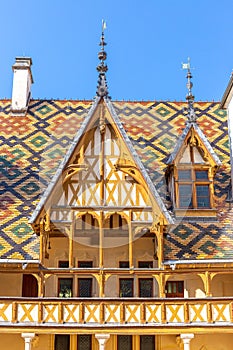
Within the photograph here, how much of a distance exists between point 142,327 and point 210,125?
388 inches

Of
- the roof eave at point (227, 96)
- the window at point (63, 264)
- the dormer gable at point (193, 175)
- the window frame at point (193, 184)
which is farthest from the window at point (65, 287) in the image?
the roof eave at point (227, 96)

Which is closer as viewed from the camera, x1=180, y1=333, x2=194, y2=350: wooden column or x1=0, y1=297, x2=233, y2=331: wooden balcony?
x1=0, y1=297, x2=233, y2=331: wooden balcony

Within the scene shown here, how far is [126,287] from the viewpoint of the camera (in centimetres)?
1775

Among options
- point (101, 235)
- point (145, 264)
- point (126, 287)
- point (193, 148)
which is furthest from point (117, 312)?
point (193, 148)

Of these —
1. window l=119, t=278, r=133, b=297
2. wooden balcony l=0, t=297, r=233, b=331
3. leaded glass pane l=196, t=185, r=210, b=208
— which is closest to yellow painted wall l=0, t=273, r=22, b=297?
wooden balcony l=0, t=297, r=233, b=331

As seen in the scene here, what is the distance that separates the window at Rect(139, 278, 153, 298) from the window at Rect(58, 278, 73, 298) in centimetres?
217

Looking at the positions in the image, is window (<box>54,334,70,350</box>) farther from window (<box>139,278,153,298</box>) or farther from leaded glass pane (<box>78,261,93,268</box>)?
window (<box>139,278,153,298</box>)

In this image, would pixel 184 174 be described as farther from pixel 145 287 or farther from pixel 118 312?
pixel 118 312

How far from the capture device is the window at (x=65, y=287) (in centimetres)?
1762

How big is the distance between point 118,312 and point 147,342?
2247 millimetres

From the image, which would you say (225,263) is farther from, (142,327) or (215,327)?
(142,327)

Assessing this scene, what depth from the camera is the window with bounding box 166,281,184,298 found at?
17438mm

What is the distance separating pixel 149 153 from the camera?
20922mm

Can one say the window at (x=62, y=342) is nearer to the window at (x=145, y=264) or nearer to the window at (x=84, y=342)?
the window at (x=84, y=342)
